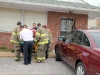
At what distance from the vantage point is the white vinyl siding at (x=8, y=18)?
370 inches

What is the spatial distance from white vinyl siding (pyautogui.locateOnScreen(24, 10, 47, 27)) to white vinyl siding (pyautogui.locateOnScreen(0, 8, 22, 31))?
0.44 m

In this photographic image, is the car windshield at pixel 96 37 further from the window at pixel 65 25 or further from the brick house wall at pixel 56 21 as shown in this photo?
the window at pixel 65 25

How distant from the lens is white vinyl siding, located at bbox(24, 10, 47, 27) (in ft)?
31.9

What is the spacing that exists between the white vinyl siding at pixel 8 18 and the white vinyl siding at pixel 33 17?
436 millimetres

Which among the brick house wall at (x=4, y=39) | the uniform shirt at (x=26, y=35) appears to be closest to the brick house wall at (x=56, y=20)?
the brick house wall at (x=4, y=39)

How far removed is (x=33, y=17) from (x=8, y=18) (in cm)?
154

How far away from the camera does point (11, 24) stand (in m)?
9.59

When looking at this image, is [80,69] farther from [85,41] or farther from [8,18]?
[8,18]

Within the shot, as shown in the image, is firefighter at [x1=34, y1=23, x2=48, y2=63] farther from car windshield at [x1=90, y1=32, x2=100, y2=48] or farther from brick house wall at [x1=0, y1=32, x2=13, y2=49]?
brick house wall at [x1=0, y1=32, x2=13, y2=49]

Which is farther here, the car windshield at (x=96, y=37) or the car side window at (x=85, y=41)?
the car side window at (x=85, y=41)

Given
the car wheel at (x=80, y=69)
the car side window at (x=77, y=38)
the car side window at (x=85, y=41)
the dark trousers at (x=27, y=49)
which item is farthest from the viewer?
the dark trousers at (x=27, y=49)

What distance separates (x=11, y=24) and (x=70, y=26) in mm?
3916

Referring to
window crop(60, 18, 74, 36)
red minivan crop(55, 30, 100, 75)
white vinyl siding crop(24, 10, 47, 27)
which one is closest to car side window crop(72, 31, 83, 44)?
red minivan crop(55, 30, 100, 75)

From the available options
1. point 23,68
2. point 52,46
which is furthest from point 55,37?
point 23,68
